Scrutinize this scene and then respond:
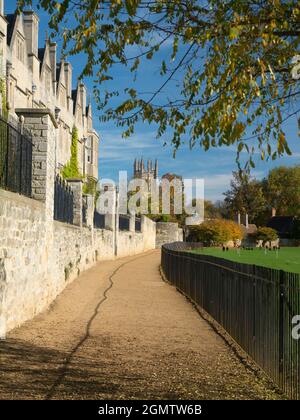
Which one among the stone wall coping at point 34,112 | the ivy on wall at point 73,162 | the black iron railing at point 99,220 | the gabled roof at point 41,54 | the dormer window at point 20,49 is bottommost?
the black iron railing at point 99,220

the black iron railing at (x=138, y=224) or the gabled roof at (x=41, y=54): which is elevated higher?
the gabled roof at (x=41, y=54)

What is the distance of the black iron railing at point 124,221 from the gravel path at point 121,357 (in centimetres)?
2429

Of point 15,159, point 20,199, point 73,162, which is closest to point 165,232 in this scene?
point 73,162

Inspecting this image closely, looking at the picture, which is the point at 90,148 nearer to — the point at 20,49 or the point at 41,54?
the point at 41,54

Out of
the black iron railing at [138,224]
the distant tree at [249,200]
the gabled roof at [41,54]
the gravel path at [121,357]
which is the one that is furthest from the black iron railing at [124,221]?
the distant tree at [249,200]

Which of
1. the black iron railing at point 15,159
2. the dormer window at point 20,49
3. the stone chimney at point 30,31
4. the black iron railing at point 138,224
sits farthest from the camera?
the black iron railing at point 138,224

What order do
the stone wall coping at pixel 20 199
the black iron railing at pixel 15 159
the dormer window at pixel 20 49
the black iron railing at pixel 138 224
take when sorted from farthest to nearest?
the black iron railing at pixel 138 224
the dormer window at pixel 20 49
the black iron railing at pixel 15 159
the stone wall coping at pixel 20 199

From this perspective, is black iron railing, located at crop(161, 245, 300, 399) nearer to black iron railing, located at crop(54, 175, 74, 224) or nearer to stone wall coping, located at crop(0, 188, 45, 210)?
stone wall coping, located at crop(0, 188, 45, 210)

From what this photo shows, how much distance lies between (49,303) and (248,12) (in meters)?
8.71

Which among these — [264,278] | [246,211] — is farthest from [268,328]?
[246,211]

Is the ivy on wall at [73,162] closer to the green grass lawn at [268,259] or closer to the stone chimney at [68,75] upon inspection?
the stone chimney at [68,75]

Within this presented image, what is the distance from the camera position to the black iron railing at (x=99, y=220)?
29.7 m

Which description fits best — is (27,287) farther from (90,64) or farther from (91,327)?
(90,64)

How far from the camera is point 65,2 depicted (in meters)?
5.90
